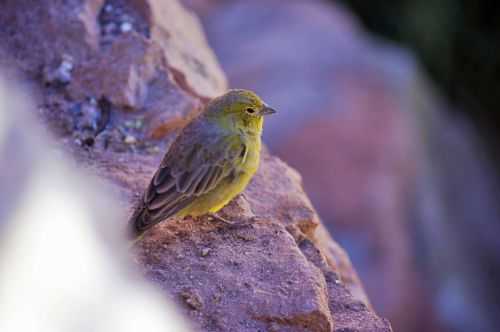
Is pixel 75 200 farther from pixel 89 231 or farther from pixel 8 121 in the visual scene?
pixel 8 121

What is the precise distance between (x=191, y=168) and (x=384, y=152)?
588 centimetres

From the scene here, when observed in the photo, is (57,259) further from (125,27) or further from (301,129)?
(301,129)

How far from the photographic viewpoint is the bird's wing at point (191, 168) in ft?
16.9

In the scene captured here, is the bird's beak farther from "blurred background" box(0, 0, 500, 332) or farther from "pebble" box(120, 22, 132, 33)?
"pebble" box(120, 22, 132, 33)

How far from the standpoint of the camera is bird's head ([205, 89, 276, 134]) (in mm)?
5785

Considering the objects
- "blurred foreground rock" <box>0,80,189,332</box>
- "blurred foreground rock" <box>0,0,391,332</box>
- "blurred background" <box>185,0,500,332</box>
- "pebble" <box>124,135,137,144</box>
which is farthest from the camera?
"blurred background" <box>185,0,500,332</box>

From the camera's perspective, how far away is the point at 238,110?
19.2ft

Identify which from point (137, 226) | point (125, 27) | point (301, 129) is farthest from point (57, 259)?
point (301, 129)

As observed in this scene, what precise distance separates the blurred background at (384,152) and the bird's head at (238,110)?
4.49 meters

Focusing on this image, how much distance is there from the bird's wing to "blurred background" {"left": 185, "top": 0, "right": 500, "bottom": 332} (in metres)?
4.73

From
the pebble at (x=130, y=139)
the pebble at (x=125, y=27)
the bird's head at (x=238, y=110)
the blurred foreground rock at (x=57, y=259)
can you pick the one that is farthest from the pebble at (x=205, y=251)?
the pebble at (x=125, y=27)

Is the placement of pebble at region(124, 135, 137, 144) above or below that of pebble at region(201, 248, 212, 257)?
below

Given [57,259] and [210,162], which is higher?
[210,162]

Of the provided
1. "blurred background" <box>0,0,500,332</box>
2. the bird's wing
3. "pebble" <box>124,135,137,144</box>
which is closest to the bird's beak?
the bird's wing
